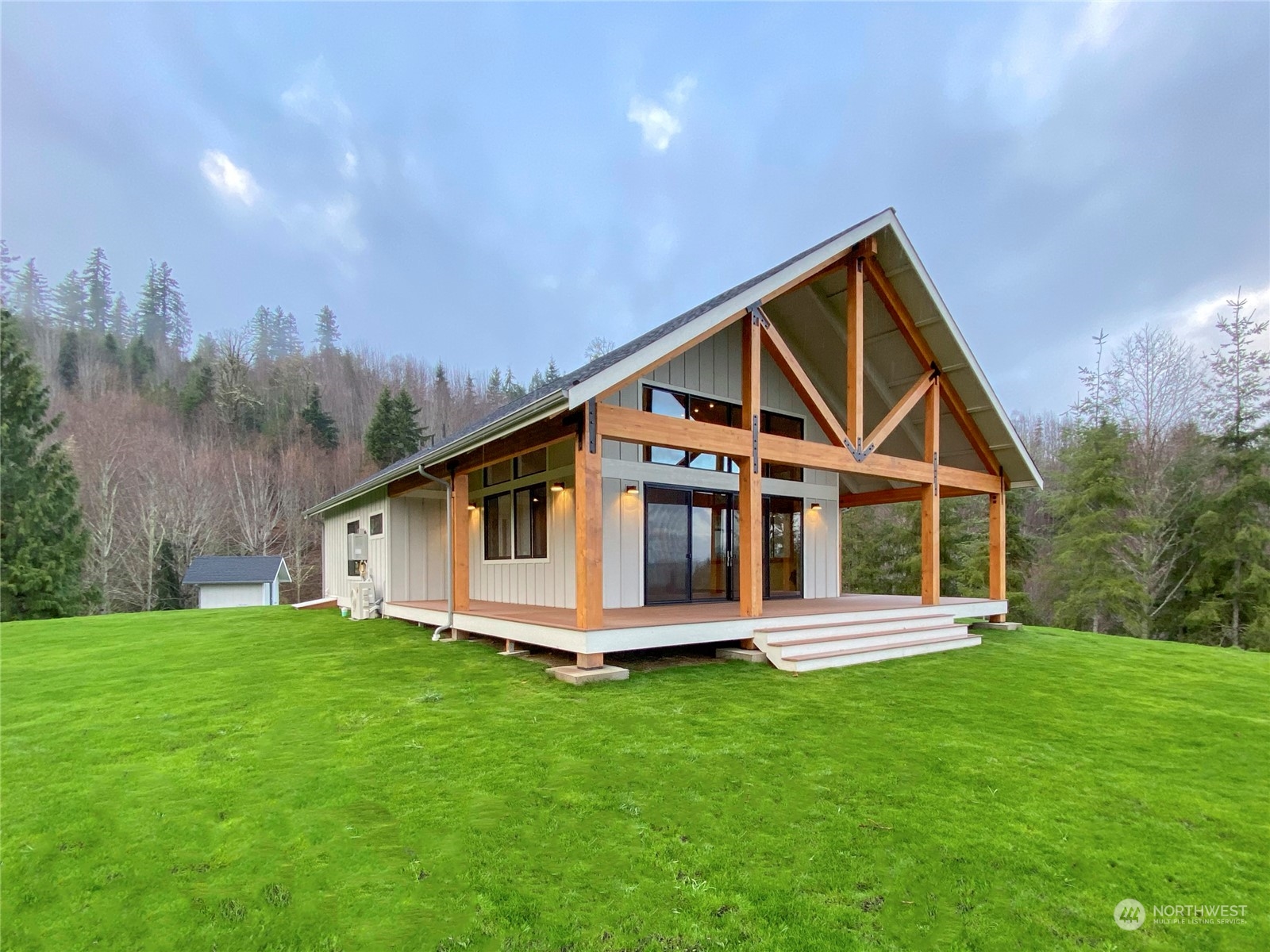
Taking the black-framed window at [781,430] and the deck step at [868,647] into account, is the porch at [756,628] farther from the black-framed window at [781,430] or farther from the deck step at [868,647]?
the black-framed window at [781,430]

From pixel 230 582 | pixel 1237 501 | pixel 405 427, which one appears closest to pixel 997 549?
pixel 1237 501

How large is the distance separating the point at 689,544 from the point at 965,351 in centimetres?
557

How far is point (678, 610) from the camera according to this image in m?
8.59

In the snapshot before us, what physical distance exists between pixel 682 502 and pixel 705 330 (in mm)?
3479

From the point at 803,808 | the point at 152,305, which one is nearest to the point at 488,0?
the point at 803,808

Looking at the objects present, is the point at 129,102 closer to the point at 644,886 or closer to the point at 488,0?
the point at 488,0

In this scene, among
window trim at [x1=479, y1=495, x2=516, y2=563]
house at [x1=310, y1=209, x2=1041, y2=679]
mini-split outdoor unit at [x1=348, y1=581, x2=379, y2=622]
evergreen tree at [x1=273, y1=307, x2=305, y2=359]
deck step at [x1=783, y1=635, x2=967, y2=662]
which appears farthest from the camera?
evergreen tree at [x1=273, y1=307, x2=305, y2=359]

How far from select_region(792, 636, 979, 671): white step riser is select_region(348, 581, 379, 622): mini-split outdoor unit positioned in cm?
908

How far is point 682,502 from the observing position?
9.79m

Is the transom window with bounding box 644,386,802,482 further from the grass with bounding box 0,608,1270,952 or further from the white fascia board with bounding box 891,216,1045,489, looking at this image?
the grass with bounding box 0,608,1270,952

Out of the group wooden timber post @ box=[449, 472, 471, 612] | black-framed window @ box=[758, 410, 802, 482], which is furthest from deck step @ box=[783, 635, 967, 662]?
wooden timber post @ box=[449, 472, 471, 612]

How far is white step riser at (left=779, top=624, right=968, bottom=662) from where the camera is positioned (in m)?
7.16

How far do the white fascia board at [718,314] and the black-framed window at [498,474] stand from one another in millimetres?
4969

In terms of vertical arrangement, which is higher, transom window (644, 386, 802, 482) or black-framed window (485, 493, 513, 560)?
transom window (644, 386, 802, 482)
